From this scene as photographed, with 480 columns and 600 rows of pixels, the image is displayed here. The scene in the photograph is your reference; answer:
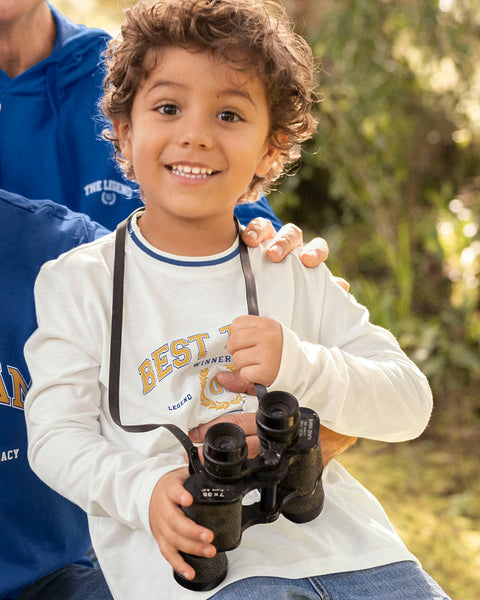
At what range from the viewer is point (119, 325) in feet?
4.79

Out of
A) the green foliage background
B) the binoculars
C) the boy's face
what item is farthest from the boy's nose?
the green foliage background

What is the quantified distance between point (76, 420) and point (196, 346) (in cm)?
27

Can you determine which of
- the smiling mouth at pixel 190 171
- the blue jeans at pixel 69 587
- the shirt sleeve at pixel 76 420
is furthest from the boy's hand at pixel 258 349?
the blue jeans at pixel 69 587

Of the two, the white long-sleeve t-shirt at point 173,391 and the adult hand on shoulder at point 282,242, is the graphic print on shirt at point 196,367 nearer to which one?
the white long-sleeve t-shirt at point 173,391

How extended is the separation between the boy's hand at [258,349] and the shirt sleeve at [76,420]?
218 mm

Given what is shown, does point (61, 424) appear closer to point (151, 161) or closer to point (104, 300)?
point (104, 300)

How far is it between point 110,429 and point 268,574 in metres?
0.40

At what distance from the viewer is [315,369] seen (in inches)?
54.6

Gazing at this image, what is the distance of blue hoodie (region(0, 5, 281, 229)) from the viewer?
77.3 inches

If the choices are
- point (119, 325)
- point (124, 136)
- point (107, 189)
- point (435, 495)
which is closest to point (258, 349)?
point (119, 325)

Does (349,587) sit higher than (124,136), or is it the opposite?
(124,136)

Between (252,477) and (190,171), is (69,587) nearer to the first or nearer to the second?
(252,477)

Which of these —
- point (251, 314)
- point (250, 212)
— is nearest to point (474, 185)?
point (250, 212)

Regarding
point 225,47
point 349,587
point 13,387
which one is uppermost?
point 225,47
